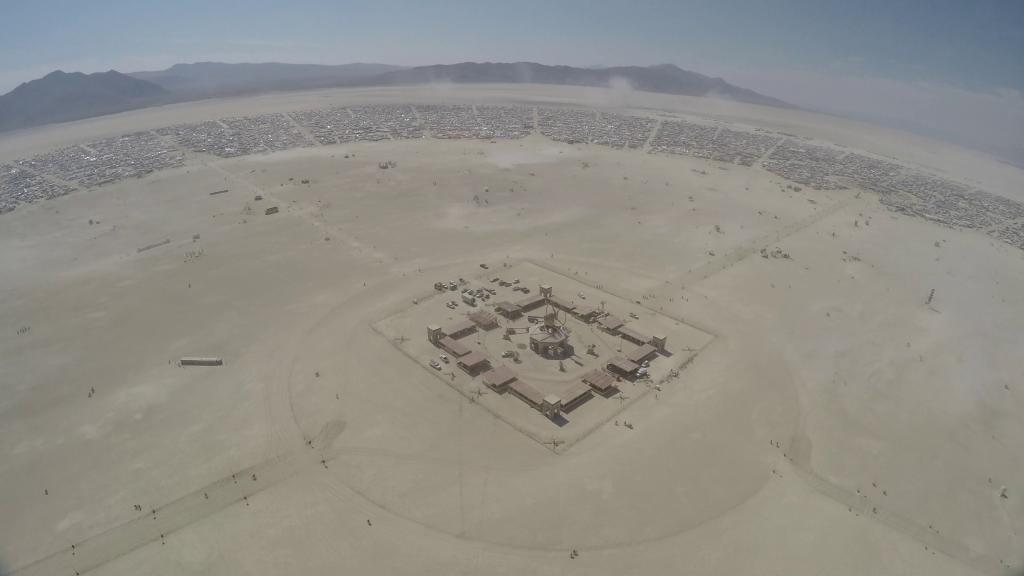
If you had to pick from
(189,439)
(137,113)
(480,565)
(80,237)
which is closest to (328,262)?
(189,439)

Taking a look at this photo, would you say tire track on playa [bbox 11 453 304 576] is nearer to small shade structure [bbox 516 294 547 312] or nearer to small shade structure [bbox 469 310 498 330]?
small shade structure [bbox 469 310 498 330]

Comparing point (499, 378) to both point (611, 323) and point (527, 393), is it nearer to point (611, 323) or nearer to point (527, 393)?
point (527, 393)

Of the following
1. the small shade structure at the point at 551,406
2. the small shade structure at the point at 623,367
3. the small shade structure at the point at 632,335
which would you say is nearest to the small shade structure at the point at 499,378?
the small shade structure at the point at 551,406

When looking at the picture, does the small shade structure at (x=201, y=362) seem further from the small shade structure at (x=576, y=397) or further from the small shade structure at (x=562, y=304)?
the small shade structure at (x=562, y=304)

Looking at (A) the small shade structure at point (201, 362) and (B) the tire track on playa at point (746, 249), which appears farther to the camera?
(B) the tire track on playa at point (746, 249)

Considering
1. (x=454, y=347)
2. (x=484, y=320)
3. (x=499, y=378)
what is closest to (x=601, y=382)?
(x=499, y=378)

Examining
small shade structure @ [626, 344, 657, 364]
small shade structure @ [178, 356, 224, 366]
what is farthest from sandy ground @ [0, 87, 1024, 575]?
small shade structure @ [626, 344, 657, 364]
